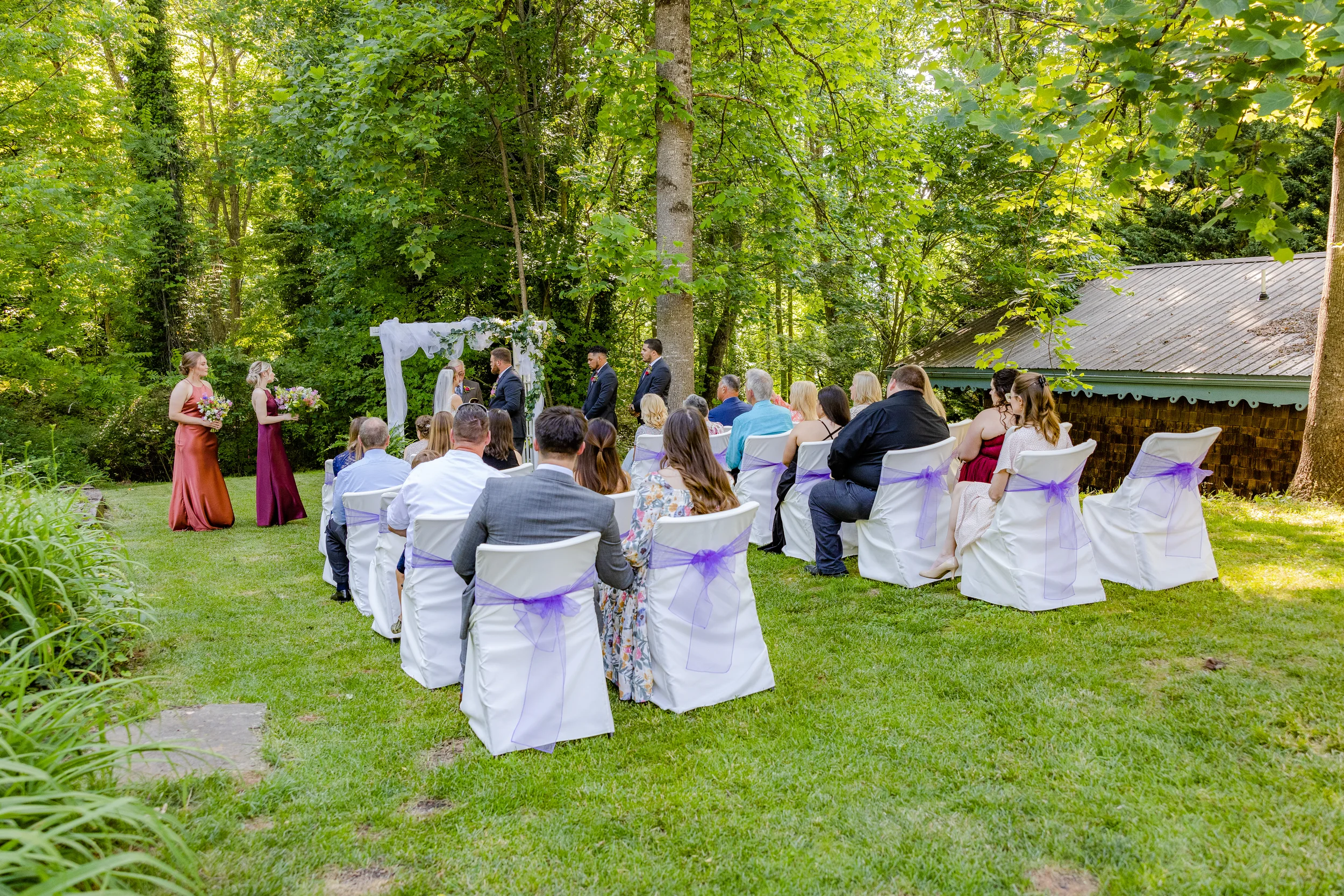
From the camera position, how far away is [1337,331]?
803 centimetres

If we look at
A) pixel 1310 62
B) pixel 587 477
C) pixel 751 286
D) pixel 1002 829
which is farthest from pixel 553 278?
pixel 1002 829

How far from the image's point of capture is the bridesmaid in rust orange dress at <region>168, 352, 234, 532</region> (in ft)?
28.5

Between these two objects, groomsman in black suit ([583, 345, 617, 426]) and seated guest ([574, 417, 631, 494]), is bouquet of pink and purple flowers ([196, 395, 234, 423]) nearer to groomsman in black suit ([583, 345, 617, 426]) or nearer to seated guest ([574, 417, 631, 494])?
groomsman in black suit ([583, 345, 617, 426])

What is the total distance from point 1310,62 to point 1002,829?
13.9 feet

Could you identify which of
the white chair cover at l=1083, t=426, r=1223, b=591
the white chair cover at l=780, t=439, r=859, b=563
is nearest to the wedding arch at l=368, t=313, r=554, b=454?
the white chair cover at l=780, t=439, r=859, b=563

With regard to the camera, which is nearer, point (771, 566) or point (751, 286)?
point (771, 566)

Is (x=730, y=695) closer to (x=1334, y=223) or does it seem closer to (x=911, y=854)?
(x=911, y=854)

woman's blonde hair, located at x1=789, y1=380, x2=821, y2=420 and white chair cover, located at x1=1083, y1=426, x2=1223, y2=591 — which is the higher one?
woman's blonde hair, located at x1=789, y1=380, x2=821, y2=420

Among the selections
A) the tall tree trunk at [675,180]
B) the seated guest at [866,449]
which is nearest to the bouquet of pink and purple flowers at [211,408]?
the tall tree trunk at [675,180]

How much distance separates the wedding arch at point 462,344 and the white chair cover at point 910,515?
5361mm

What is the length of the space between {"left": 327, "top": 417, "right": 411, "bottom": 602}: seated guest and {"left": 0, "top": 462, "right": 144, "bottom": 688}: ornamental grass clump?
136 centimetres

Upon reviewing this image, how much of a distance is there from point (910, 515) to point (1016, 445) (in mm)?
871

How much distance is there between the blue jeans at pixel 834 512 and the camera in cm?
589

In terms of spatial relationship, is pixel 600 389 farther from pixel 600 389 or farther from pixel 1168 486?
pixel 1168 486
